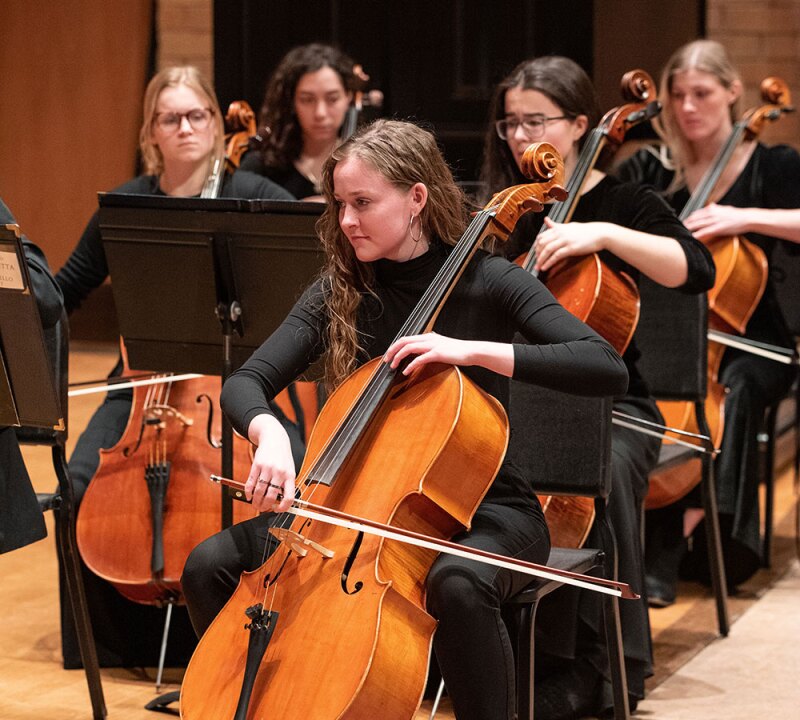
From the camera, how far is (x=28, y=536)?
2.13 m

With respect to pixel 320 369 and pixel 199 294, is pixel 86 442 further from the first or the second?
pixel 320 369

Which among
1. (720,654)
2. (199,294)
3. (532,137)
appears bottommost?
(720,654)

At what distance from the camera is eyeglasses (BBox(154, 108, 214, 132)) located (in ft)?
9.46

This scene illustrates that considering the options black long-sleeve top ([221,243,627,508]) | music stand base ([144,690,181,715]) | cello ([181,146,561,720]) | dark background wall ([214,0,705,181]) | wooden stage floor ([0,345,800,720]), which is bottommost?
wooden stage floor ([0,345,800,720])

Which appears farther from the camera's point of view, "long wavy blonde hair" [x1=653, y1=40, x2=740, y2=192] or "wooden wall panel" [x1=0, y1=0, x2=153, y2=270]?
"wooden wall panel" [x1=0, y1=0, x2=153, y2=270]

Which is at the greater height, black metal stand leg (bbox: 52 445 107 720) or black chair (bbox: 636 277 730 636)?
black chair (bbox: 636 277 730 636)

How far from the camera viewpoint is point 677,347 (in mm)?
2740

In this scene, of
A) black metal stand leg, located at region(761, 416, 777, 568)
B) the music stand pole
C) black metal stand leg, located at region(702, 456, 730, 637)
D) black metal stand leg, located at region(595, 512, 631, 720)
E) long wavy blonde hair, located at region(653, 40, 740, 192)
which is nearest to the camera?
black metal stand leg, located at region(595, 512, 631, 720)

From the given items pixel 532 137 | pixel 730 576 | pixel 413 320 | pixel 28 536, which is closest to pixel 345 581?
pixel 413 320

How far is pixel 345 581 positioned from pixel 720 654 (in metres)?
1.35

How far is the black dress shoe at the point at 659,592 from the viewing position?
3.10m

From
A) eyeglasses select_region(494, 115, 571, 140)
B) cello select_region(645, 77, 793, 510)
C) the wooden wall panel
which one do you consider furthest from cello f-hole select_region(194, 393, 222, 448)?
the wooden wall panel

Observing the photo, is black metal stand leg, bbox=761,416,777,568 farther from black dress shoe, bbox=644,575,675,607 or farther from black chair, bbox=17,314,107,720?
black chair, bbox=17,314,107,720

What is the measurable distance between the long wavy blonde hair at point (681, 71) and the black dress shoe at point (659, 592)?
0.98m
